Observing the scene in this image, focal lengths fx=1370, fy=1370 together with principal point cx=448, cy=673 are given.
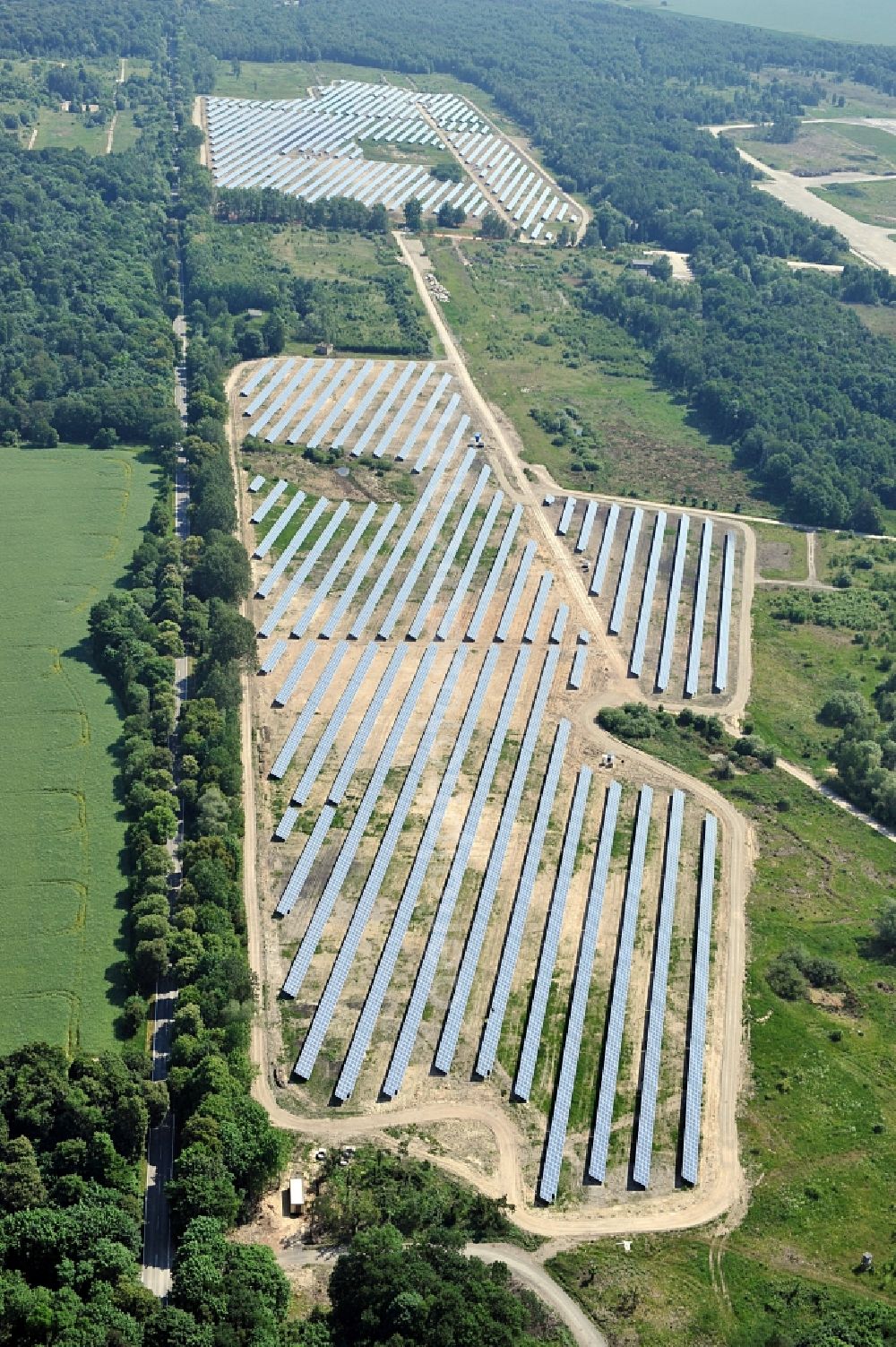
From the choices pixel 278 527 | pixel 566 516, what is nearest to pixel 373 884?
pixel 278 527

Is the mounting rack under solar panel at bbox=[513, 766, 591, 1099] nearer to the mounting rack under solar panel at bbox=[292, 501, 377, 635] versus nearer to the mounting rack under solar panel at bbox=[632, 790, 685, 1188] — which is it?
the mounting rack under solar panel at bbox=[632, 790, 685, 1188]

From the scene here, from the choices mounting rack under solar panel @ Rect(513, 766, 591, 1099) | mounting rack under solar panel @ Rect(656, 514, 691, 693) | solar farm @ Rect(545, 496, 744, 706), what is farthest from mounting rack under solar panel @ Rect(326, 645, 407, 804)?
mounting rack under solar panel @ Rect(656, 514, 691, 693)

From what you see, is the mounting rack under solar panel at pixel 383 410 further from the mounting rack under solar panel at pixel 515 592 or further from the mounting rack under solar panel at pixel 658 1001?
the mounting rack under solar panel at pixel 658 1001

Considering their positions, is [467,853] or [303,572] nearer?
[467,853]

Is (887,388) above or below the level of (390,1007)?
above

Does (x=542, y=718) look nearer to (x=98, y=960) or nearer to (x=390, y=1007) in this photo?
(x=390, y=1007)

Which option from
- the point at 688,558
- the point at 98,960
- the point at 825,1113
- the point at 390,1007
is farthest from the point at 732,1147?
the point at 688,558

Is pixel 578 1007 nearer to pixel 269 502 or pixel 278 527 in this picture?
pixel 278 527
